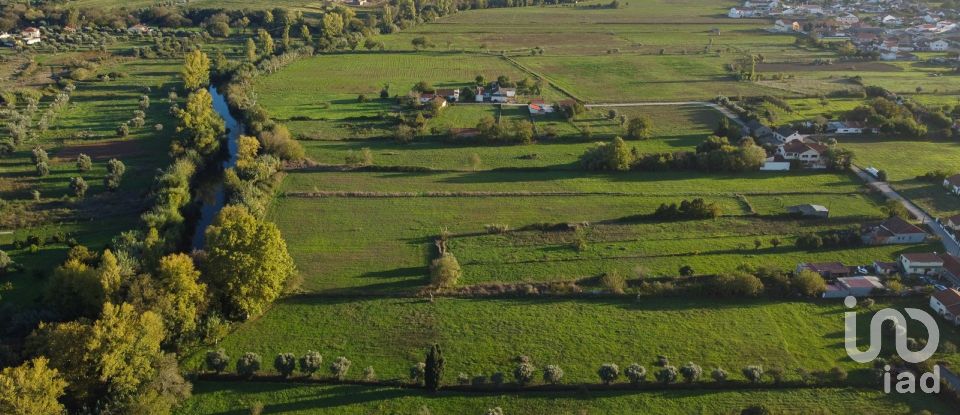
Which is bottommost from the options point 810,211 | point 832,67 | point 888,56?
point 810,211

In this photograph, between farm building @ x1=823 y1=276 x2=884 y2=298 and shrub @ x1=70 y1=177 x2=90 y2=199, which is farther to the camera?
shrub @ x1=70 y1=177 x2=90 y2=199

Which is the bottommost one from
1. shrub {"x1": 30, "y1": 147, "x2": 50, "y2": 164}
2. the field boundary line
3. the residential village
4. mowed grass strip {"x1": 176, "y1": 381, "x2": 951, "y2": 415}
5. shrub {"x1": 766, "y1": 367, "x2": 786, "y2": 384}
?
mowed grass strip {"x1": 176, "y1": 381, "x2": 951, "y2": 415}

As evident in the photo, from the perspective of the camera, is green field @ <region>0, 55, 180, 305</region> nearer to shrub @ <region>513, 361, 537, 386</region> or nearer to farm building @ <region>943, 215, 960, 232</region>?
shrub @ <region>513, 361, 537, 386</region>

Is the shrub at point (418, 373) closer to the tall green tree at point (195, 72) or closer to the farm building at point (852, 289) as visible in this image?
the farm building at point (852, 289)

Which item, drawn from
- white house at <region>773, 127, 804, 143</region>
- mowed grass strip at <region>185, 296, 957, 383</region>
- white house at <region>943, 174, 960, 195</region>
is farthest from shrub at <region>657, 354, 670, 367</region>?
white house at <region>773, 127, 804, 143</region>

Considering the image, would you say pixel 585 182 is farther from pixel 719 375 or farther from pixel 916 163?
pixel 916 163

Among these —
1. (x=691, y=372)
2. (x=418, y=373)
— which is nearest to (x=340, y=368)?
(x=418, y=373)

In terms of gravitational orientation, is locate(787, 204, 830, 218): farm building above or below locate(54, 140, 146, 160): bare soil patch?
below
